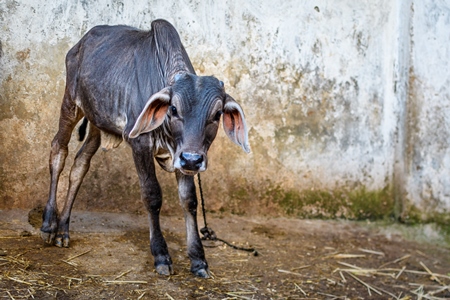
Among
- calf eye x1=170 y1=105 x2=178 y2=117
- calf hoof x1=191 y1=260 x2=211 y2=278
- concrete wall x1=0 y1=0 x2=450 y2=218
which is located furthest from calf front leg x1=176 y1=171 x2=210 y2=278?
concrete wall x1=0 y1=0 x2=450 y2=218

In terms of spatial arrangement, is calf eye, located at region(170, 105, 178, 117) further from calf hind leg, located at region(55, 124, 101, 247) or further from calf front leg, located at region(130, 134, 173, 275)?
calf hind leg, located at region(55, 124, 101, 247)

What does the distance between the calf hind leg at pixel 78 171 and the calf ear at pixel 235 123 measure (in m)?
1.49

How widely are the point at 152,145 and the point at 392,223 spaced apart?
3.02 m

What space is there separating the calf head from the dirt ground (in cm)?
97

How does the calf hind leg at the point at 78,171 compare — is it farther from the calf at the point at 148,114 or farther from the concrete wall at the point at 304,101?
the concrete wall at the point at 304,101

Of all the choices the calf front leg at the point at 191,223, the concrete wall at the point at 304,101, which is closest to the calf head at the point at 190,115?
the calf front leg at the point at 191,223

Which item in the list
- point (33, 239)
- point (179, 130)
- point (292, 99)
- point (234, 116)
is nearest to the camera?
point (179, 130)

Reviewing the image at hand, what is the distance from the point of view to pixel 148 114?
473cm

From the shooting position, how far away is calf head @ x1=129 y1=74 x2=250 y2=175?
445cm

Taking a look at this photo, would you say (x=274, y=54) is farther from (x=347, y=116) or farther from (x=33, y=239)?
(x=33, y=239)

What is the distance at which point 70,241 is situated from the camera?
5.66 m

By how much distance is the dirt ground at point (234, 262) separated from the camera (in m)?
4.78

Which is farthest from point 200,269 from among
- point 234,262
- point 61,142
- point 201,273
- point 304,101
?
point 304,101

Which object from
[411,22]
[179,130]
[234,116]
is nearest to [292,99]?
[411,22]
